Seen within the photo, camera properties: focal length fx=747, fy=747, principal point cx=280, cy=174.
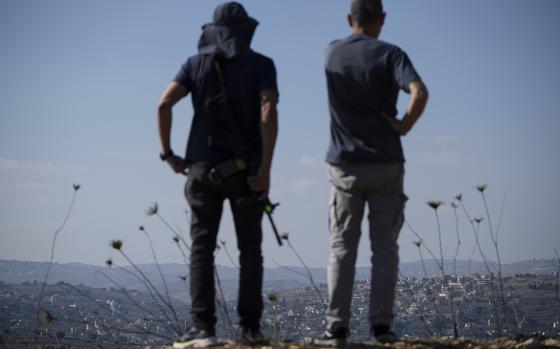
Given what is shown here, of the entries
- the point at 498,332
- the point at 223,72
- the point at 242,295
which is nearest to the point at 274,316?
the point at 242,295

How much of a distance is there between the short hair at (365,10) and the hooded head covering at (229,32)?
735 mm

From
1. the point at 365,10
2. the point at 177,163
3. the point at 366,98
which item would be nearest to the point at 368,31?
the point at 365,10

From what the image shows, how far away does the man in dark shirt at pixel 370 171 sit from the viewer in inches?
199

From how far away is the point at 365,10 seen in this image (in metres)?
5.19

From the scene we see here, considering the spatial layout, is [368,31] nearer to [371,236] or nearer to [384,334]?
[371,236]

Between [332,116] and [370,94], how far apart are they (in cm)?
34

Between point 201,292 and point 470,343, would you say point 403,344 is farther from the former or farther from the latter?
point 201,292

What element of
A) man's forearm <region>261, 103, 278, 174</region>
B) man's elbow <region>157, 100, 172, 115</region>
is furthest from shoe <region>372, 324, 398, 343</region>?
man's elbow <region>157, 100, 172, 115</region>

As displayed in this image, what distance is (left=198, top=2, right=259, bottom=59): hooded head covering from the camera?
527cm

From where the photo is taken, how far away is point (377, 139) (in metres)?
5.09

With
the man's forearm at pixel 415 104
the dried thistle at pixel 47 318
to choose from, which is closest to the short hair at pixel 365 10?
the man's forearm at pixel 415 104

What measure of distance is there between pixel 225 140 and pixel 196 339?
138 cm

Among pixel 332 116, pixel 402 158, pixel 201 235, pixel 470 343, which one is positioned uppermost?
pixel 332 116

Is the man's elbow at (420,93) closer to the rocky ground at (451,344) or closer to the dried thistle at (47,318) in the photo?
the rocky ground at (451,344)
